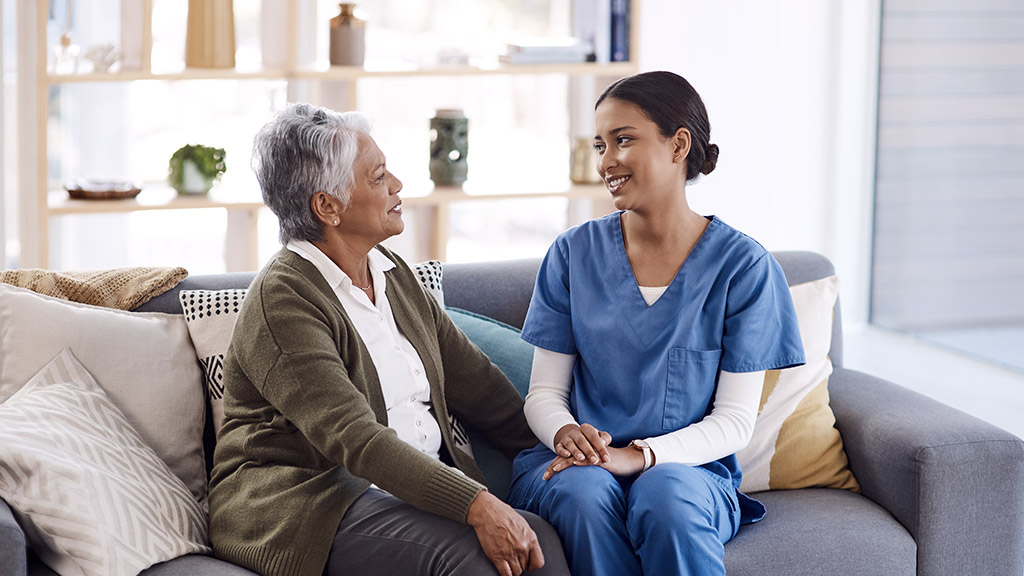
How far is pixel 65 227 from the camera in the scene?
12.0 feet

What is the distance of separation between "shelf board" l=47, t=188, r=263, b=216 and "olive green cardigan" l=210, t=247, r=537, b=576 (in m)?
1.60

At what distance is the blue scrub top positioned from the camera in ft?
6.29

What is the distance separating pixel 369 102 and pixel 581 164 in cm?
82

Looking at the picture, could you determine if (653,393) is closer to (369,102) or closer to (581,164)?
(581,164)

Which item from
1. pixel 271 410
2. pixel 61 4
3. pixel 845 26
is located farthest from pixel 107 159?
pixel 845 26

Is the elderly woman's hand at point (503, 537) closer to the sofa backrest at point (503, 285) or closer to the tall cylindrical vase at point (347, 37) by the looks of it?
the sofa backrest at point (503, 285)

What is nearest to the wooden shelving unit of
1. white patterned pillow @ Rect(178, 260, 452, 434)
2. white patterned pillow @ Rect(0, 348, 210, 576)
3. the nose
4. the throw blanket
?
the throw blanket

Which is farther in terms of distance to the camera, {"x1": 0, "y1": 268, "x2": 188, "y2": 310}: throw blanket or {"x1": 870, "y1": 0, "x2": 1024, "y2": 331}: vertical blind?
{"x1": 870, "y1": 0, "x2": 1024, "y2": 331}: vertical blind

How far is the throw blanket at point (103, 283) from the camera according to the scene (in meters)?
2.07

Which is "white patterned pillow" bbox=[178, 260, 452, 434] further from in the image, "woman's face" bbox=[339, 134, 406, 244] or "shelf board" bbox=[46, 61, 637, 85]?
"shelf board" bbox=[46, 61, 637, 85]

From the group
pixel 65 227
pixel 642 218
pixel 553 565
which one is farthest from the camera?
pixel 65 227

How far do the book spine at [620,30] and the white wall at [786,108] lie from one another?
20.3 inches

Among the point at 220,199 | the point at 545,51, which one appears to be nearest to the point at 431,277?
the point at 220,199

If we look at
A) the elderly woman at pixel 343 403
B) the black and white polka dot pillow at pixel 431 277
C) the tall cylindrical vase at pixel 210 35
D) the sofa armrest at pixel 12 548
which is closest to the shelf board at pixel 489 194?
the tall cylindrical vase at pixel 210 35
